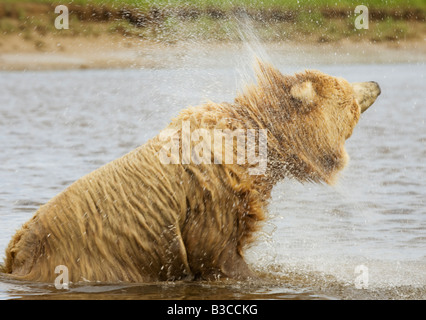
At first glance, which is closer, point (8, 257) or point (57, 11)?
point (8, 257)

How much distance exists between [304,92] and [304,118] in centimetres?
24

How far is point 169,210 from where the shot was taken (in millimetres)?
7113

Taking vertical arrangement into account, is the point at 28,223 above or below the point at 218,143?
below

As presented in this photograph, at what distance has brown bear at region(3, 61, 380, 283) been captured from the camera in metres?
7.09

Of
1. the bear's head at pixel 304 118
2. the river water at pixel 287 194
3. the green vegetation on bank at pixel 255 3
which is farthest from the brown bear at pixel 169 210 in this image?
the green vegetation on bank at pixel 255 3

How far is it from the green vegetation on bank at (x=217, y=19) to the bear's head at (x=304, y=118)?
13.6 metres

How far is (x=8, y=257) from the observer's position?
742cm

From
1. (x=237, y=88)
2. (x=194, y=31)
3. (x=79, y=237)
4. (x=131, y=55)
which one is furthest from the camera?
(x=131, y=55)

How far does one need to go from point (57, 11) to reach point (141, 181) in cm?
2360

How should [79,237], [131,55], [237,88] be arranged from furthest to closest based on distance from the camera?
1. [131,55]
2. [237,88]
3. [79,237]

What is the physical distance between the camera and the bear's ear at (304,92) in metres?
7.55

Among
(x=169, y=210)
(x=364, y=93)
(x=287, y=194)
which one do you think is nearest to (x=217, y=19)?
(x=287, y=194)
